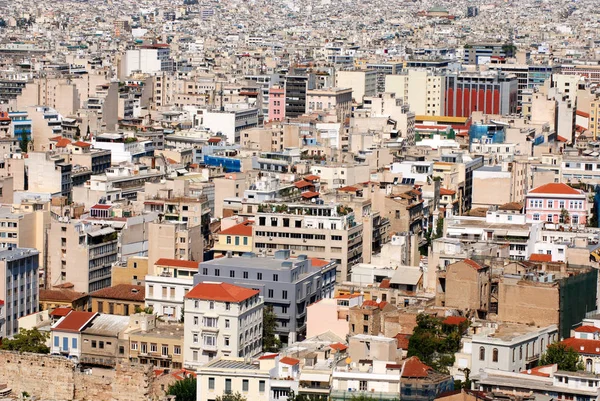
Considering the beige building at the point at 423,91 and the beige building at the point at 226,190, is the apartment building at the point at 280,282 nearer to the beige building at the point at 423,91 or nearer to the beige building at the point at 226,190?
the beige building at the point at 226,190

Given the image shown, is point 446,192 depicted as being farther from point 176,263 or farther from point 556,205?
point 176,263

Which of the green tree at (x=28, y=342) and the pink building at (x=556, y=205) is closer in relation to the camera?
the green tree at (x=28, y=342)

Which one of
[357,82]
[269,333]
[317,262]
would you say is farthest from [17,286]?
[357,82]

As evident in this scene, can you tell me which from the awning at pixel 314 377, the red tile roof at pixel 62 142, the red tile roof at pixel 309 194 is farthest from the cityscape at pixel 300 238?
the red tile roof at pixel 62 142

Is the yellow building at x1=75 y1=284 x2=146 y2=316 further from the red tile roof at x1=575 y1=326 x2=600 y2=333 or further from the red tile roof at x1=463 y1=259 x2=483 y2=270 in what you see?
the red tile roof at x1=575 y1=326 x2=600 y2=333

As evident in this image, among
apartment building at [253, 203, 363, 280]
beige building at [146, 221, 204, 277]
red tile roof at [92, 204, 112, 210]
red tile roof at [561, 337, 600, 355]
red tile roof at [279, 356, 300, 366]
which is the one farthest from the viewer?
red tile roof at [92, 204, 112, 210]

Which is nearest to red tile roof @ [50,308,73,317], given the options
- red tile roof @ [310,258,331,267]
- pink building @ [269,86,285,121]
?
red tile roof @ [310,258,331,267]

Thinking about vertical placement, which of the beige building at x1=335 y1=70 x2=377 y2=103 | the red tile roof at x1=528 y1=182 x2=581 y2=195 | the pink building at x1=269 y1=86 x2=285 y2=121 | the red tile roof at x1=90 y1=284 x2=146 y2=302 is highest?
the beige building at x1=335 y1=70 x2=377 y2=103
